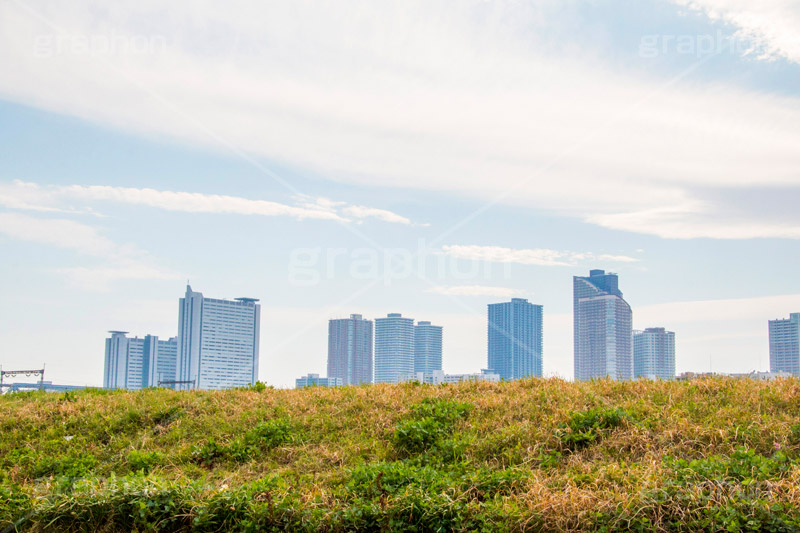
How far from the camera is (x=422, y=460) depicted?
8.56 meters

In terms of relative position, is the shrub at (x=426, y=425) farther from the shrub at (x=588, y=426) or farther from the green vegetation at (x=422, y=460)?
the shrub at (x=588, y=426)

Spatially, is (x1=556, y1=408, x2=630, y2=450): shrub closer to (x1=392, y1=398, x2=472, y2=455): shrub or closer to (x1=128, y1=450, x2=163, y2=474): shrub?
(x1=392, y1=398, x2=472, y2=455): shrub

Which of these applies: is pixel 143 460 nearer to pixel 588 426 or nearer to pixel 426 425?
pixel 426 425

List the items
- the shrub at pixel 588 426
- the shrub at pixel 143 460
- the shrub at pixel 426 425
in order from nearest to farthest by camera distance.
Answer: the shrub at pixel 588 426 < the shrub at pixel 426 425 < the shrub at pixel 143 460

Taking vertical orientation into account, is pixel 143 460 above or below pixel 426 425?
below

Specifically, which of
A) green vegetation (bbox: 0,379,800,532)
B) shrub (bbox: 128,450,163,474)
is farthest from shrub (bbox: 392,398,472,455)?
shrub (bbox: 128,450,163,474)

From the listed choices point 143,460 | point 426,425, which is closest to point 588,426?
point 426,425

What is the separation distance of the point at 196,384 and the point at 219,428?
4153 millimetres

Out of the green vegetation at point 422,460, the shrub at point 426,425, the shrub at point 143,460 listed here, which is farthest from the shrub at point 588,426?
the shrub at point 143,460

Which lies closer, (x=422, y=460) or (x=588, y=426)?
(x=422, y=460)

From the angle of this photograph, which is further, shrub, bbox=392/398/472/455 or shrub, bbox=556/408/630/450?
shrub, bbox=392/398/472/455

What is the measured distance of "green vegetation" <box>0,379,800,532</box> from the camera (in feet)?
22.1

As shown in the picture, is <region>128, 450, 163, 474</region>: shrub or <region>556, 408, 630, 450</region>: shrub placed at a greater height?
<region>556, 408, 630, 450</region>: shrub

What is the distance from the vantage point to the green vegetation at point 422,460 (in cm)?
673
